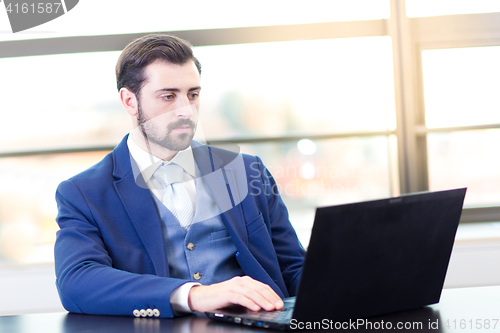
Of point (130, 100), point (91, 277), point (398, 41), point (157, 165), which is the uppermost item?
point (398, 41)

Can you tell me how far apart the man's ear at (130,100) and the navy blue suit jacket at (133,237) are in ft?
0.50

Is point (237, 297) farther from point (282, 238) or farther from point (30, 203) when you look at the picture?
point (30, 203)

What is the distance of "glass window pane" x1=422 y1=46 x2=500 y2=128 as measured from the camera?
2.44m

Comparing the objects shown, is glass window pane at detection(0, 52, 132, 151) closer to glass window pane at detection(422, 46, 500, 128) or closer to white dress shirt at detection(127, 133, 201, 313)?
white dress shirt at detection(127, 133, 201, 313)

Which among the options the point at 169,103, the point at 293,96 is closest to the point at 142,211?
the point at 169,103

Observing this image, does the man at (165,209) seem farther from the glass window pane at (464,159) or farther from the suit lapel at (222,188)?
the glass window pane at (464,159)

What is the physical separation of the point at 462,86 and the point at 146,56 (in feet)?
5.87

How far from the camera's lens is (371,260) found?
720 mm

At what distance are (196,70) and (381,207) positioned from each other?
3.10 ft

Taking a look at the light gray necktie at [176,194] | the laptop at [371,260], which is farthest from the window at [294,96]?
the laptop at [371,260]

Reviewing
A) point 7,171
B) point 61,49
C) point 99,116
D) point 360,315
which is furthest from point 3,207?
point 360,315

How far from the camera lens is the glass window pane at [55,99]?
2.40 metres

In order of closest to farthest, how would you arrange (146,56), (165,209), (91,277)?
(91,277), (165,209), (146,56)

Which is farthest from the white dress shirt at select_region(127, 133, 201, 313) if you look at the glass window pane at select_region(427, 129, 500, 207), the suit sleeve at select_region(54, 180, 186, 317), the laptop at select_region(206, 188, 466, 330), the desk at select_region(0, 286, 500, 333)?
the glass window pane at select_region(427, 129, 500, 207)
